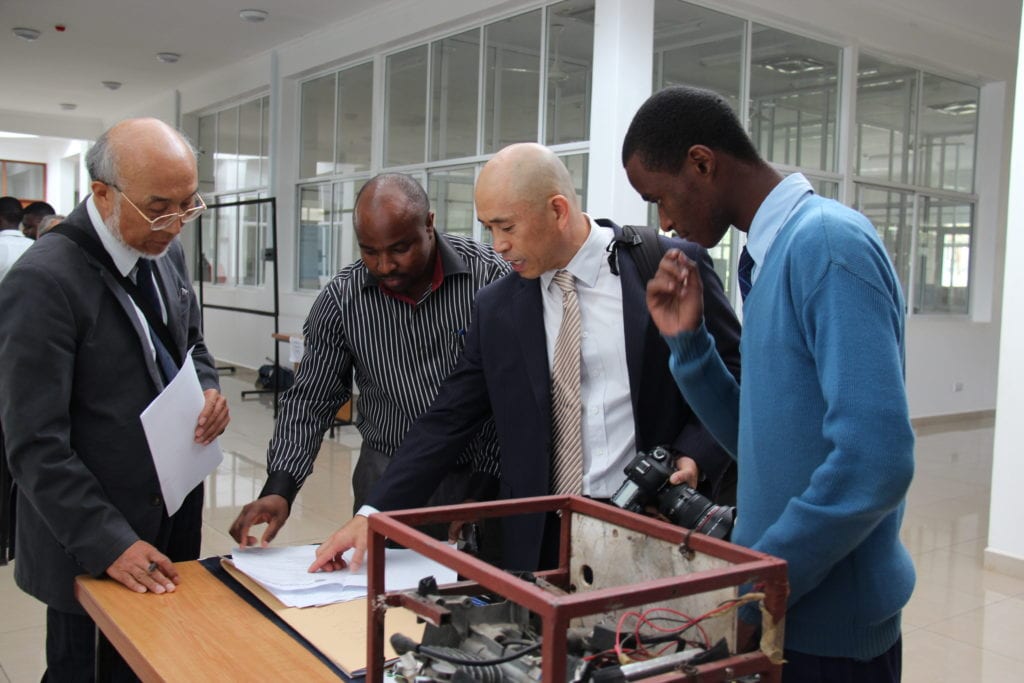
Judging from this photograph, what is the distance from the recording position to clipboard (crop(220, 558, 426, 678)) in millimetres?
1266

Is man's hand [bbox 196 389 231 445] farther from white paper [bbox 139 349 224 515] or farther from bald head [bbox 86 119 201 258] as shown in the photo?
bald head [bbox 86 119 201 258]

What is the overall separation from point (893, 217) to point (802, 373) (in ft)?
26.2

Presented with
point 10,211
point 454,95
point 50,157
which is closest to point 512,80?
point 454,95

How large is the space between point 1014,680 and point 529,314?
241 cm

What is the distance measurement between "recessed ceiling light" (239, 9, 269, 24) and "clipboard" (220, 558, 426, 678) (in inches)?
299

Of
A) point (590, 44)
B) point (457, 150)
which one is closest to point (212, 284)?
point (457, 150)

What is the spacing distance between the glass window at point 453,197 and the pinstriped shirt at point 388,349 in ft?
18.1

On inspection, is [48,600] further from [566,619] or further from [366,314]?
[566,619]

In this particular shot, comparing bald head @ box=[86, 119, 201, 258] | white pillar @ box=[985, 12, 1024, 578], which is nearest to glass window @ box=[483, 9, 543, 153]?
white pillar @ box=[985, 12, 1024, 578]

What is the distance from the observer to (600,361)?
5.67 ft

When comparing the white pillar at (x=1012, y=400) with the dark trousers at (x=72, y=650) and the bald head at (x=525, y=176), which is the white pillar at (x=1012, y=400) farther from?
the dark trousers at (x=72, y=650)

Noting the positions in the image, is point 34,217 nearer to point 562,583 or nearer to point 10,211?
point 10,211

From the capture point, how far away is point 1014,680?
3039 millimetres

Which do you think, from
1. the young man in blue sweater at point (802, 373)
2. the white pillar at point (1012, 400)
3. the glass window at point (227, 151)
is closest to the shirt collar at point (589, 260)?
the young man in blue sweater at point (802, 373)
